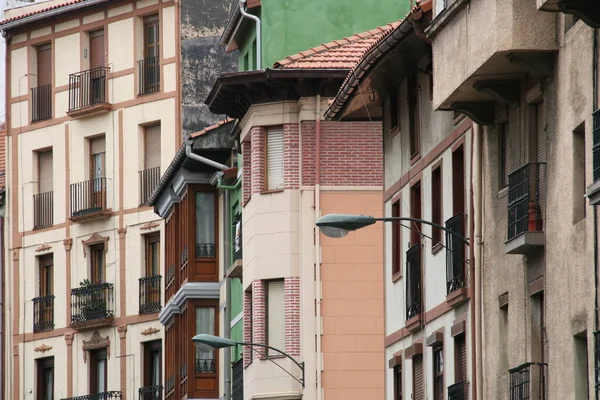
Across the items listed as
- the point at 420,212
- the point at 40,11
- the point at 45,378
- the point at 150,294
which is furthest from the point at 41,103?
the point at 420,212

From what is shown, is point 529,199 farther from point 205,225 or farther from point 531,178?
point 205,225

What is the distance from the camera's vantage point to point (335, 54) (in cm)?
5234

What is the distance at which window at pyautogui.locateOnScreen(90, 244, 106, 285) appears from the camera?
7356cm

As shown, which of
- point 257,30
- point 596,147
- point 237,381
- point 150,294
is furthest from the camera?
point 150,294

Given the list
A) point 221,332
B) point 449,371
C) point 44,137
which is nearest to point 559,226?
point 449,371

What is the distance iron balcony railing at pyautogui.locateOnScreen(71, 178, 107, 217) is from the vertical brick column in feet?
72.4

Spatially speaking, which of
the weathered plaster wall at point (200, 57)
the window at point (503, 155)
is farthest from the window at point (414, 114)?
the weathered plaster wall at point (200, 57)

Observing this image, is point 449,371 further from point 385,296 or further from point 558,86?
point 558,86

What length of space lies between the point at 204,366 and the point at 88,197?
1346 cm

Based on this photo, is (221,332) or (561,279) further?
(221,332)

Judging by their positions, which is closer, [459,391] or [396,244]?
[459,391]

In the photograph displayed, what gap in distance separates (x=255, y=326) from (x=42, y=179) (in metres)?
25.4

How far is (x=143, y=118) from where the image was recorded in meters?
71.5

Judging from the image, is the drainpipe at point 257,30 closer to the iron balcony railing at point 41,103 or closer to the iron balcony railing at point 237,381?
the iron balcony railing at point 237,381
